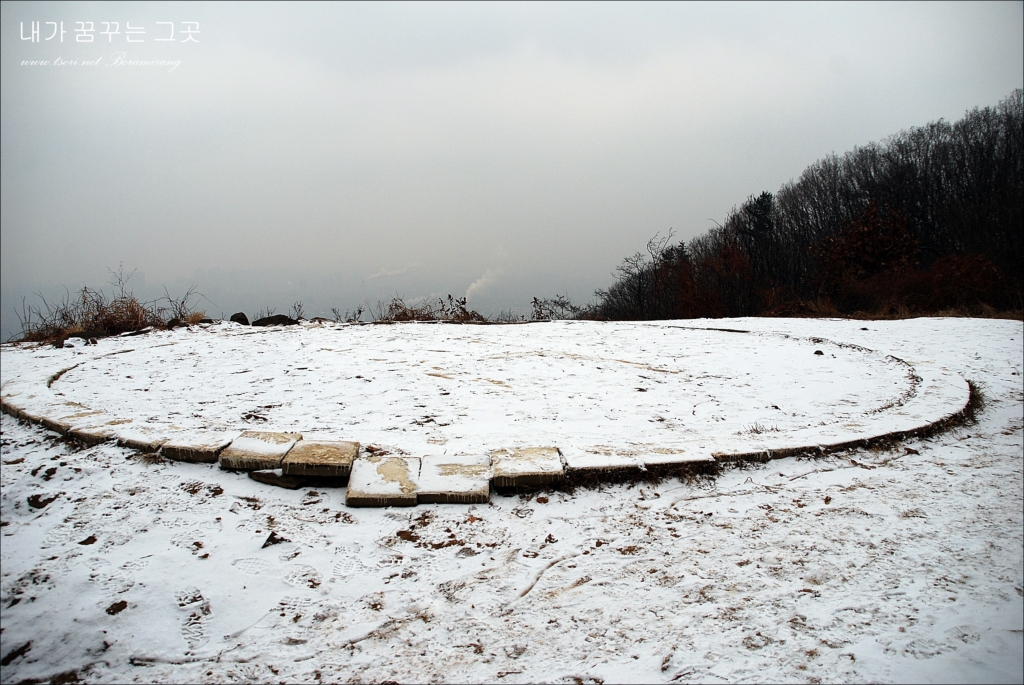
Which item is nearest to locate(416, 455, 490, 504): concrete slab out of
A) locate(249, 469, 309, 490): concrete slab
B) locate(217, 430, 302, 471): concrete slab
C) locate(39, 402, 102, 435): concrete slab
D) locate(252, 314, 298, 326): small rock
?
locate(249, 469, 309, 490): concrete slab

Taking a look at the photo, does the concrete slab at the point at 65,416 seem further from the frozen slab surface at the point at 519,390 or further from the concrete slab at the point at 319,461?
the concrete slab at the point at 319,461

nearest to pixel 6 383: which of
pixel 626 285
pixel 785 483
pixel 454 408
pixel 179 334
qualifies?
pixel 179 334

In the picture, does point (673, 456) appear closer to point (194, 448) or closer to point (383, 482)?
point (383, 482)

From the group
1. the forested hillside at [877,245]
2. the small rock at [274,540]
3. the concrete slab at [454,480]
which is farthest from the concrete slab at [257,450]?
the forested hillside at [877,245]

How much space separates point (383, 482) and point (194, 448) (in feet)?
2.60

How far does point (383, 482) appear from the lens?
5.75 feet

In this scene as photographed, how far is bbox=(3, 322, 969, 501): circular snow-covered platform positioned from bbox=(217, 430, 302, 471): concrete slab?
0.12 metres

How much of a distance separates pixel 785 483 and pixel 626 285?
931 centimetres

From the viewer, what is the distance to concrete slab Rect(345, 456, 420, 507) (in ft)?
5.50

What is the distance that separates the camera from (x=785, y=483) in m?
1.81

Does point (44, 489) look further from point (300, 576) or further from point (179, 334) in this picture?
point (179, 334)

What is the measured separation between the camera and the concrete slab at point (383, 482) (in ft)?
5.50

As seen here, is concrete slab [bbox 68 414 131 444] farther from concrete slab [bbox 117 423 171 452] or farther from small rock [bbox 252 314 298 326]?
small rock [bbox 252 314 298 326]

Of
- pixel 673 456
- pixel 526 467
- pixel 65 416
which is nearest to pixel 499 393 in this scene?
pixel 526 467
